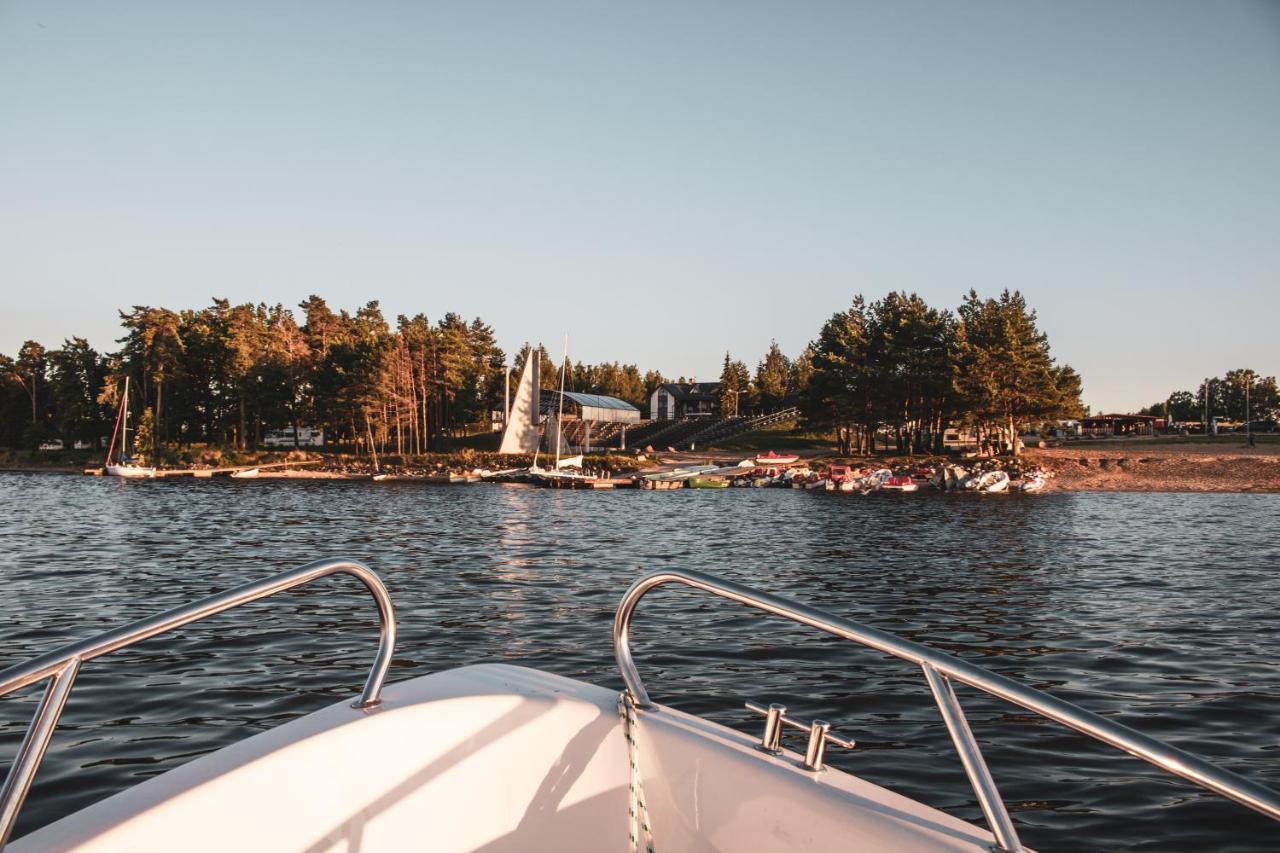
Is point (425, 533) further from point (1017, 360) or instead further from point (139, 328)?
point (139, 328)

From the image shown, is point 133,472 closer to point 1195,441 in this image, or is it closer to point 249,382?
point 249,382

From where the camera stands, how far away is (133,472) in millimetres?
64688

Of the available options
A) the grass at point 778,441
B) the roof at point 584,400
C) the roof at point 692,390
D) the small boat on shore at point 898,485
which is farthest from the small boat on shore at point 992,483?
the roof at point 692,390

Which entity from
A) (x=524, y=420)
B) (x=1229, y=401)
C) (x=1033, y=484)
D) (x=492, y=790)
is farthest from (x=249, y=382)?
(x=1229, y=401)

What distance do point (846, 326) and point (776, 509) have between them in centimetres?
3311

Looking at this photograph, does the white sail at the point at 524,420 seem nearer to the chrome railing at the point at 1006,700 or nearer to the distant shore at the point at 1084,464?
the distant shore at the point at 1084,464

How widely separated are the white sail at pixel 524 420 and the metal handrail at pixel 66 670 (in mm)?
56452

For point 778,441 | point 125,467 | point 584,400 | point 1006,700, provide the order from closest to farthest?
point 1006,700 < point 125,467 < point 584,400 < point 778,441

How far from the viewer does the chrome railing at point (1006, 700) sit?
6.08 feet

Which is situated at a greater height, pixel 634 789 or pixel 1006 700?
pixel 1006 700

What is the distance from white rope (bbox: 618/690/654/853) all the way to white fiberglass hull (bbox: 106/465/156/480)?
72.3 m

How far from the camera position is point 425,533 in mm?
25766

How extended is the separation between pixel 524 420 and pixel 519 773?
59167 mm

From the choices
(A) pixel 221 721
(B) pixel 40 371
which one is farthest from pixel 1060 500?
(B) pixel 40 371
